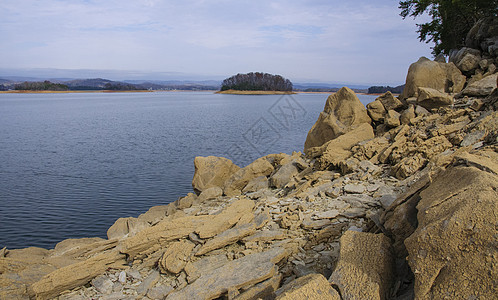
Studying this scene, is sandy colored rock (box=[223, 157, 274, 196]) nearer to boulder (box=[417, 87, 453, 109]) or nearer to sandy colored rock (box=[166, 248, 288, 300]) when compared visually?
boulder (box=[417, 87, 453, 109])

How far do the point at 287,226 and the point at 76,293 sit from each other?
573 cm

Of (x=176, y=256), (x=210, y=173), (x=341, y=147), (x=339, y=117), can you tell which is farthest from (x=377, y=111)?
(x=176, y=256)

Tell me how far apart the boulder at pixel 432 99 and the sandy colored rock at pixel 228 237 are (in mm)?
11229

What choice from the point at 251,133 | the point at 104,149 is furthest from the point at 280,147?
the point at 104,149

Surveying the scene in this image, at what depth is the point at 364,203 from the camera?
31.0 ft

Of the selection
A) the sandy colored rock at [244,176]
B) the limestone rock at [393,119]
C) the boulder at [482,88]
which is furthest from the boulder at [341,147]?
the boulder at [482,88]

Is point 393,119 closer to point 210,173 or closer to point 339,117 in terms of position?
point 339,117

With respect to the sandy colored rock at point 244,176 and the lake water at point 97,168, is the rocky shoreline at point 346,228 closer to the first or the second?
the sandy colored rock at point 244,176

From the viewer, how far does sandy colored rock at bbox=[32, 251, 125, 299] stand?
8.05 meters

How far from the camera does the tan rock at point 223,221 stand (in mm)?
A: 9334

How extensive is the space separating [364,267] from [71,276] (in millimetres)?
7221

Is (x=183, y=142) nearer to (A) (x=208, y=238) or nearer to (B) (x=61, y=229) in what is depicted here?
(B) (x=61, y=229)

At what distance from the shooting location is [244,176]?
55.4ft

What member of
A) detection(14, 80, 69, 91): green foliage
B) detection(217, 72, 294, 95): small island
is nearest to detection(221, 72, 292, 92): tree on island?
detection(217, 72, 294, 95): small island
